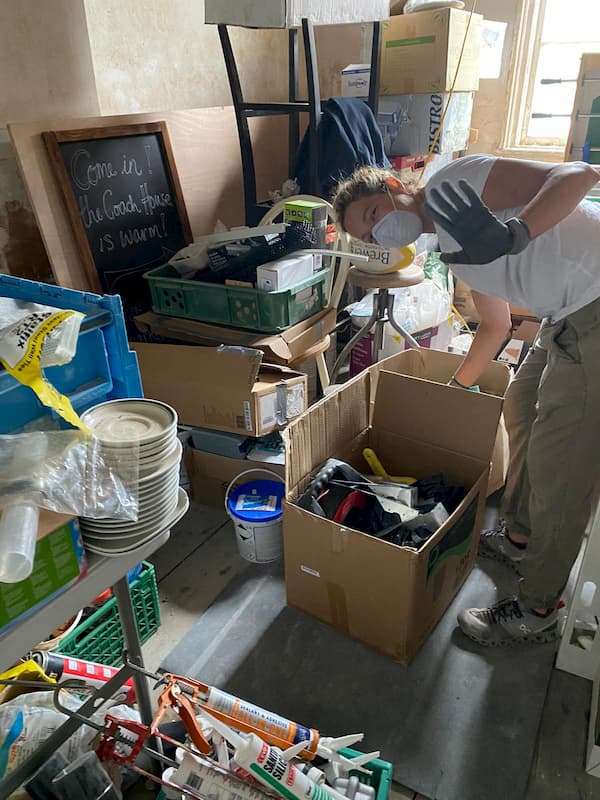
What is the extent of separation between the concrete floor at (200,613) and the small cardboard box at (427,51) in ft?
7.59

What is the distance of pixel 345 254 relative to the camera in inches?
80.0

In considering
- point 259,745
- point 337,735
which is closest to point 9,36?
point 259,745

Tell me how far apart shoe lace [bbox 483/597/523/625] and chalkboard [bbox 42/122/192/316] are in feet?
5.29

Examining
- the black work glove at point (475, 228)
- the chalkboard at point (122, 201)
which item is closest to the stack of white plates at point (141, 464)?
the black work glove at point (475, 228)

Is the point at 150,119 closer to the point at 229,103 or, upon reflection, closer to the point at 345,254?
the point at 229,103

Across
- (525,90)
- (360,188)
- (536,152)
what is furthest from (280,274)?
(525,90)

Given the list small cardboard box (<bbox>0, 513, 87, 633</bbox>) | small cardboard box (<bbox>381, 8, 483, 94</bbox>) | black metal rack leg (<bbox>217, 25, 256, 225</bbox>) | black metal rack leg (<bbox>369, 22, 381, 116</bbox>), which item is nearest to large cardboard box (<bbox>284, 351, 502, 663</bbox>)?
small cardboard box (<bbox>0, 513, 87, 633</bbox>)

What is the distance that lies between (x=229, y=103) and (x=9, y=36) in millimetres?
1263

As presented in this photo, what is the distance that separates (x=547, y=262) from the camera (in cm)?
141

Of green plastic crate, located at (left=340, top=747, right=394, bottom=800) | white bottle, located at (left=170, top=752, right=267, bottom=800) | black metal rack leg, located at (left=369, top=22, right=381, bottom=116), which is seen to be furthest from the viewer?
black metal rack leg, located at (left=369, top=22, right=381, bottom=116)

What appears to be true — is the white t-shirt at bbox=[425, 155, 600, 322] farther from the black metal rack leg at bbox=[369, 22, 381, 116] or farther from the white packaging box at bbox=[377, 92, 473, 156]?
the white packaging box at bbox=[377, 92, 473, 156]

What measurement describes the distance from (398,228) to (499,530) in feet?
3.61

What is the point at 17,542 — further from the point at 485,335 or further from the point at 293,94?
the point at 293,94

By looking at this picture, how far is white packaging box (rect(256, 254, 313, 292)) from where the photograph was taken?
6.14 feet
